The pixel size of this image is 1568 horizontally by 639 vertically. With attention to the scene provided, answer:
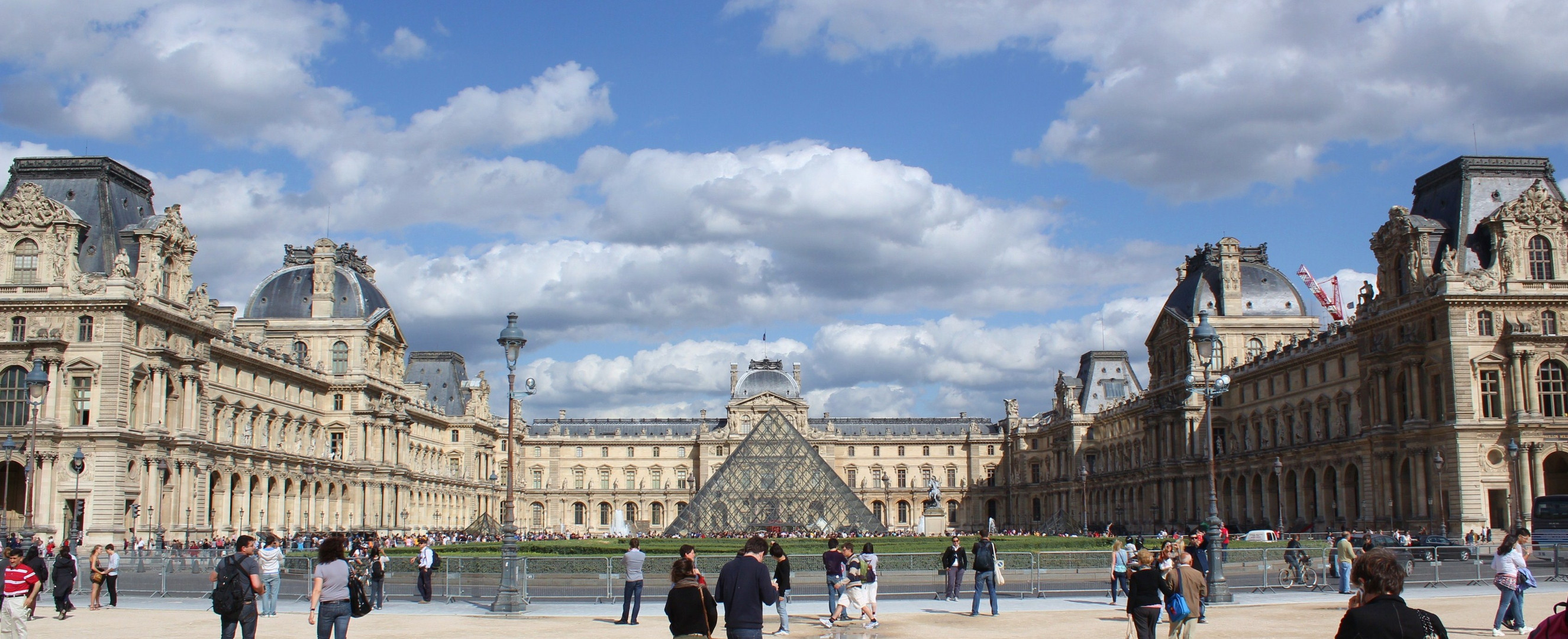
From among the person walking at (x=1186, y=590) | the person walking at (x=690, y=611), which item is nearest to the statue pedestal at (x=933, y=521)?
the person walking at (x=1186, y=590)

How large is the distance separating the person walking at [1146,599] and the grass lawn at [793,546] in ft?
67.0

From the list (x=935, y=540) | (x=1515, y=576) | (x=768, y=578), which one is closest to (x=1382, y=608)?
(x=768, y=578)

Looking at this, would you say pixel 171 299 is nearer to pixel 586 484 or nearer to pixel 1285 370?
pixel 1285 370

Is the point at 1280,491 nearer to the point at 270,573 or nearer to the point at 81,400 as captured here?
the point at 270,573

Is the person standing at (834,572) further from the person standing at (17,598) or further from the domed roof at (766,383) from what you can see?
the domed roof at (766,383)

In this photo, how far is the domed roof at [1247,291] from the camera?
2724 inches

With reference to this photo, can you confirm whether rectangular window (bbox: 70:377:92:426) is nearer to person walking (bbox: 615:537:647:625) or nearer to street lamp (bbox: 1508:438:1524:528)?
person walking (bbox: 615:537:647:625)

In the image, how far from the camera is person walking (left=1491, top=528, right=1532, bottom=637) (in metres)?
15.9

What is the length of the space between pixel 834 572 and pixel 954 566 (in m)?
4.69

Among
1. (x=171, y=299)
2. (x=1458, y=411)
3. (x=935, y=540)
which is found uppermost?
(x=171, y=299)

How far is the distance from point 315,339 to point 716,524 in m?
24.9

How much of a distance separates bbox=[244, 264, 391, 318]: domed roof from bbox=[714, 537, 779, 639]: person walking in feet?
196

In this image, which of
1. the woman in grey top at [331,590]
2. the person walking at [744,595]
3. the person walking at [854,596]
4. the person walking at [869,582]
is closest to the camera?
the person walking at [744,595]

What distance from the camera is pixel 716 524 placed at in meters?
54.8
